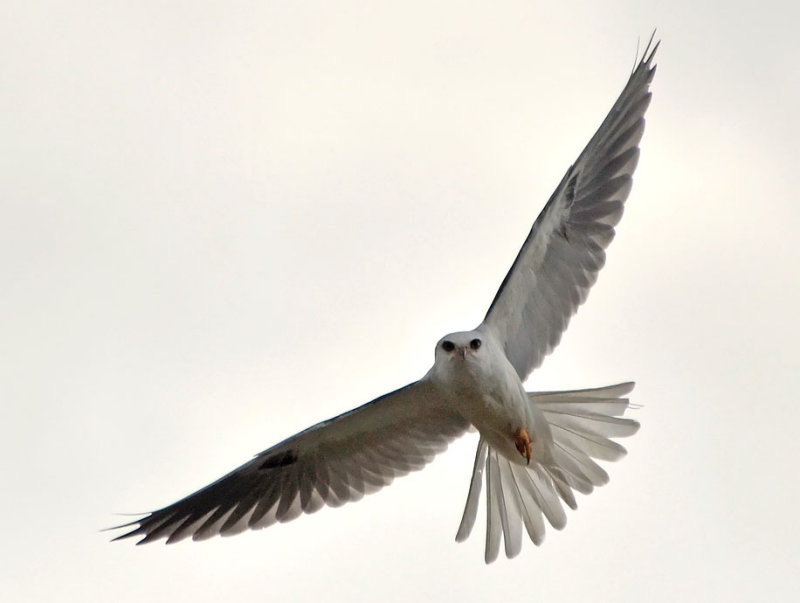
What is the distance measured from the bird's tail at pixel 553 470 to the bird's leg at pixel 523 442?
312mm

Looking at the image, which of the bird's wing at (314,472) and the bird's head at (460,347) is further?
the bird's wing at (314,472)

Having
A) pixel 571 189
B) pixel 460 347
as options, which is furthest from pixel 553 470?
pixel 571 189

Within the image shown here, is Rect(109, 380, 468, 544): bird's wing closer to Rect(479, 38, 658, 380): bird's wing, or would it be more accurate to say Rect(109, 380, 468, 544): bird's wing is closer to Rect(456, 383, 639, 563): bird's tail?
Rect(456, 383, 639, 563): bird's tail

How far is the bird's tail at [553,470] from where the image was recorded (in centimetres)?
717

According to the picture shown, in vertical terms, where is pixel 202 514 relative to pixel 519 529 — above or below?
above

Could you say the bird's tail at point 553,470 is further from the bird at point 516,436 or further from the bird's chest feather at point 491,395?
the bird's chest feather at point 491,395

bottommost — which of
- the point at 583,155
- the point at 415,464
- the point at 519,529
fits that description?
the point at 519,529

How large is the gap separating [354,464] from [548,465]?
4.03 feet

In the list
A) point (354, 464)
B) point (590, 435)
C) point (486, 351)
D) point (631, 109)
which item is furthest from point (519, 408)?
point (631, 109)

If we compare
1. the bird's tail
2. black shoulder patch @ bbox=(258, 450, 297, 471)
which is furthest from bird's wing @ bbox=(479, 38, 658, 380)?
black shoulder patch @ bbox=(258, 450, 297, 471)

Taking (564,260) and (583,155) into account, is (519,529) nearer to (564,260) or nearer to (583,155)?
(564,260)

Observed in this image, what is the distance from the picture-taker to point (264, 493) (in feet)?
25.5

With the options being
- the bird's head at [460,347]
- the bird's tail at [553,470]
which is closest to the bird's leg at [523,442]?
the bird's tail at [553,470]

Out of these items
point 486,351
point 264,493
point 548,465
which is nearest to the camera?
point 486,351
